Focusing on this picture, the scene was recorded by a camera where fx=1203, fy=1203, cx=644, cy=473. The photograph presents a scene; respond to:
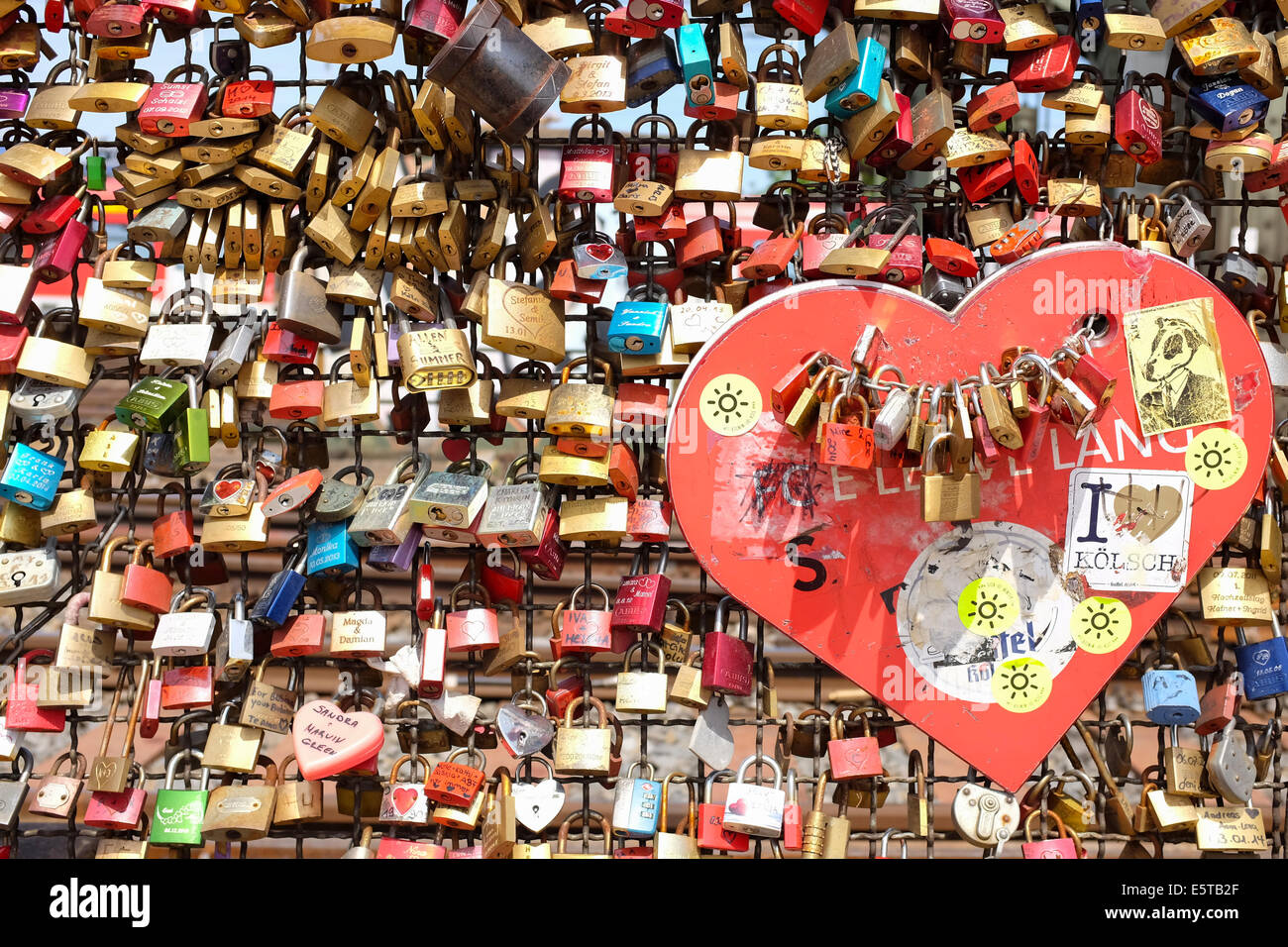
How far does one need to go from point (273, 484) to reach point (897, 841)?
1749 millimetres

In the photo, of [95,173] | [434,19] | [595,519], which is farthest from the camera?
[95,173]

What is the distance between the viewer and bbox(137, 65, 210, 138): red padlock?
Result: 9.18 ft

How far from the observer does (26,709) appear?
2.81m

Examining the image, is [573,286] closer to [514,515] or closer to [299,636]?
[514,515]

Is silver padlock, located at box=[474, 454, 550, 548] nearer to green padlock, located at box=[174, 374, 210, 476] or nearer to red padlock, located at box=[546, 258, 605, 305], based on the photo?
red padlock, located at box=[546, 258, 605, 305]

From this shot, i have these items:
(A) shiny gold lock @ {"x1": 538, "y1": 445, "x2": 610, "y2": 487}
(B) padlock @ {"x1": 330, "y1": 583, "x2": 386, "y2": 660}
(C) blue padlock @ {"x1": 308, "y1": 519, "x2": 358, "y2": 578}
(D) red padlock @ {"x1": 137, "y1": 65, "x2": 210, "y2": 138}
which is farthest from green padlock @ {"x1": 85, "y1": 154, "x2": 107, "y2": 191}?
(A) shiny gold lock @ {"x1": 538, "y1": 445, "x2": 610, "y2": 487}

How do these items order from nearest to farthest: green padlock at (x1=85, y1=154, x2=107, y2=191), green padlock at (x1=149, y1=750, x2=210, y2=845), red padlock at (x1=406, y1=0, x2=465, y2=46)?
red padlock at (x1=406, y1=0, x2=465, y2=46) → green padlock at (x1=149, y1=750, x2=210, y2=845) → green padlock at (x1=85, y1=154, x2=107, y2=191)

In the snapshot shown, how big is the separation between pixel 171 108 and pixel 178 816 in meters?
1.64

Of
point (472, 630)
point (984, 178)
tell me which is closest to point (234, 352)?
point (472, 630)

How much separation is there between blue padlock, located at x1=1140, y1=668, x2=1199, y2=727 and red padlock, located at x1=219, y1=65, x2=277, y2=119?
8.06ft

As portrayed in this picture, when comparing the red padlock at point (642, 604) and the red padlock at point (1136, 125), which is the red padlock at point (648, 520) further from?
the red padlock at point (1136, 125)

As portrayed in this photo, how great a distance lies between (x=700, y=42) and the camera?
2.71 m

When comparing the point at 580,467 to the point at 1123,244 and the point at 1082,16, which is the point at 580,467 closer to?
the point at 1123,244

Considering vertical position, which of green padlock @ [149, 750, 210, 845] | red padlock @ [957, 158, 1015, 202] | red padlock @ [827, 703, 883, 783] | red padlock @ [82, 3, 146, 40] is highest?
red padlock @ [82, 3, 146, 40]
